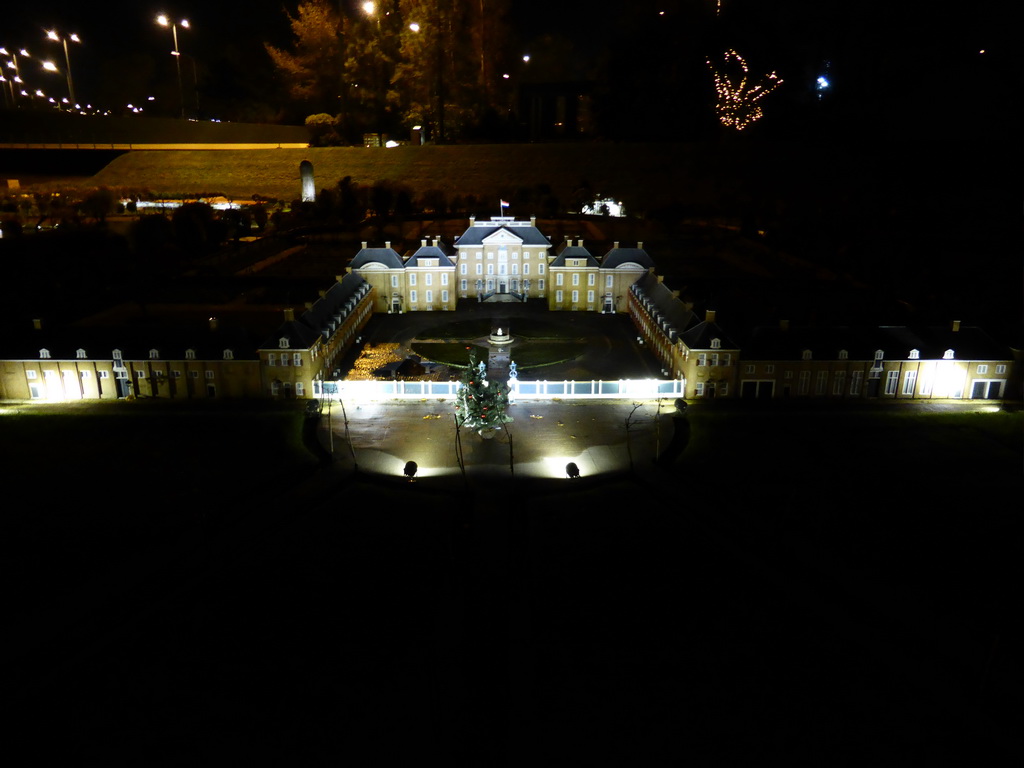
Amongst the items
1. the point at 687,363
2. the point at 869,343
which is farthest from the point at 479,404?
the point at 869,343

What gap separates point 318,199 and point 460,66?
23.5 metres

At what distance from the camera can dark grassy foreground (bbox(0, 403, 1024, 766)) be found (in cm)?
1346

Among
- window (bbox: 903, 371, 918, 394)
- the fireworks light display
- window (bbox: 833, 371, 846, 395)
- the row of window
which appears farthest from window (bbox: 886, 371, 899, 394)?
the fireworks light display

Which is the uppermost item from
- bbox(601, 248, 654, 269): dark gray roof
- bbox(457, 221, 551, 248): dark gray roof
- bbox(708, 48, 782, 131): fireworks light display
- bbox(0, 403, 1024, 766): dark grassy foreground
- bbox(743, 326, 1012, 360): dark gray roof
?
bbox(708, 48, 782, 131): fireworks light display

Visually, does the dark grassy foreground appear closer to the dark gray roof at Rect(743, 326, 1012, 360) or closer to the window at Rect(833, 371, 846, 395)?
the window at Rect(833, 371, 846, 395)

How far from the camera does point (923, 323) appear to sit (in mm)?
39625

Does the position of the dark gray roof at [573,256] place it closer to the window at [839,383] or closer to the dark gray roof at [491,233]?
the dark gray roof at [491,233]

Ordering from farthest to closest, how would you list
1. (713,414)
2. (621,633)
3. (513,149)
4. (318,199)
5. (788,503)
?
(513,149), (318,199), (713,414), (788,503), (621,633)

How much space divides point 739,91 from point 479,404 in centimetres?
6389

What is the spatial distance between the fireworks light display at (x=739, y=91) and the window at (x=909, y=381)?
54.7 metres

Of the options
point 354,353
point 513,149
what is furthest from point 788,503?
point 513,149

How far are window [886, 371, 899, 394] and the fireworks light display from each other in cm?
5480

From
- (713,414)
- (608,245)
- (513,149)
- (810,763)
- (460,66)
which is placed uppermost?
(460,66)

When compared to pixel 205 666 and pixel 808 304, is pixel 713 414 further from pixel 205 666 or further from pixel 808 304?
pixel 808 304
